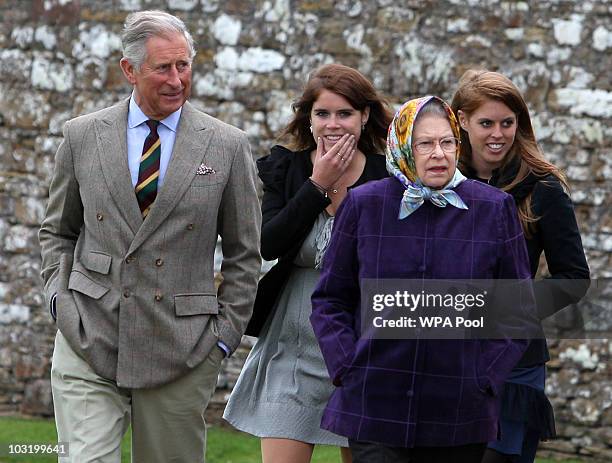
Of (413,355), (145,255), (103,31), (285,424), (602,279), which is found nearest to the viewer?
(413,355)

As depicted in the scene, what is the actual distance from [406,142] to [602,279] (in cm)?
360

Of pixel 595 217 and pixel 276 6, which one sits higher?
pixel 276 6

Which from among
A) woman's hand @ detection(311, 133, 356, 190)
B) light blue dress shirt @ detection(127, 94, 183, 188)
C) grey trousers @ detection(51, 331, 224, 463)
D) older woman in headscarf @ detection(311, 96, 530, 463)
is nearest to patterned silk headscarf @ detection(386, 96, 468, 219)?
older woman in headscarf @ detection(311, 96, 530, 463)

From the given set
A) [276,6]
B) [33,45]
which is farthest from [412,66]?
[33,45]

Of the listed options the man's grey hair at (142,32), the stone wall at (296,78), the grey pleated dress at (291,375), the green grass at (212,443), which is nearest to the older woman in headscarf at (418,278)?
the grey pleated dress at (291,375)

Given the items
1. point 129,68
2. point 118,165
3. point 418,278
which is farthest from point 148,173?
point 418,278

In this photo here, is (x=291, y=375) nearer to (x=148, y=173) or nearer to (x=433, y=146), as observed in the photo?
(x=148, y=173)

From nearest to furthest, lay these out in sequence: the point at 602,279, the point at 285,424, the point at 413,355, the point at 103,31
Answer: the point at 413,355 → the point at 285,424 → the point at 602,279 → the point at 103,31

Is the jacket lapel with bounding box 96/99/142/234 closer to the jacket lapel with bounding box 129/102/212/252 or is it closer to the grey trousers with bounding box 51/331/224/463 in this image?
the jacket lapel with bounding box 129/102/212/252

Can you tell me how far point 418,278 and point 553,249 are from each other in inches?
31.2

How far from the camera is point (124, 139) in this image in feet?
14.3

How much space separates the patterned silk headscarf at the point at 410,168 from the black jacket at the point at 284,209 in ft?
1.84

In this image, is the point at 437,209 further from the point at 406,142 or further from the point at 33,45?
the point at 33,45

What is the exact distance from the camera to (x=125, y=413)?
14.2 ft
